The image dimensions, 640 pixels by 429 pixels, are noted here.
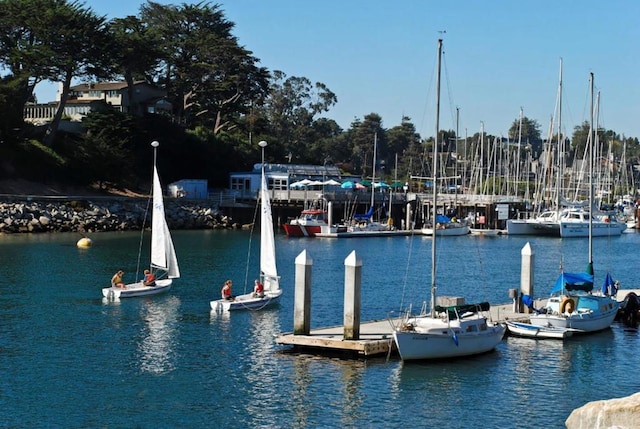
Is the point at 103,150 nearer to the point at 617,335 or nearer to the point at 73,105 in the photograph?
the point at 73,105

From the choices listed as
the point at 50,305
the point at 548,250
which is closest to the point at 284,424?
the point at 50,305

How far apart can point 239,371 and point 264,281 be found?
1596 cm

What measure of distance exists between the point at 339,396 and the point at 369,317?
15.4 metres

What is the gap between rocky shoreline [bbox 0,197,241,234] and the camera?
94.1m

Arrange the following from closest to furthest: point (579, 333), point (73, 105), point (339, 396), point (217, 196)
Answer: point (339, 396), point (579, 333), point (217, 196), point (73, 105)

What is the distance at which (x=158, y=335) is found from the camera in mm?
42406

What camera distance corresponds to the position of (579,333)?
42562 millimetres

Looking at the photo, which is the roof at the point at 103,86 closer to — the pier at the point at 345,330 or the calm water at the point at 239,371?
the calm water at the point at 239,371

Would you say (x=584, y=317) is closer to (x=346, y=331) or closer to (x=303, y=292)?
(x=346, y=331)

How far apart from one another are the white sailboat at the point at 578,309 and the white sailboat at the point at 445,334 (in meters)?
4.65

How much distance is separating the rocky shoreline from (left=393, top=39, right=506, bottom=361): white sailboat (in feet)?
192

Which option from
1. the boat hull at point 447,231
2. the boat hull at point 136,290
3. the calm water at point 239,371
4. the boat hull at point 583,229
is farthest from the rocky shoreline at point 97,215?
the boat hull at point 136,290

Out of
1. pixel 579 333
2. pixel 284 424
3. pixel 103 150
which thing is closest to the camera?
pixel 284 424

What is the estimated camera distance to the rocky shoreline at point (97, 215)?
3706 inches
